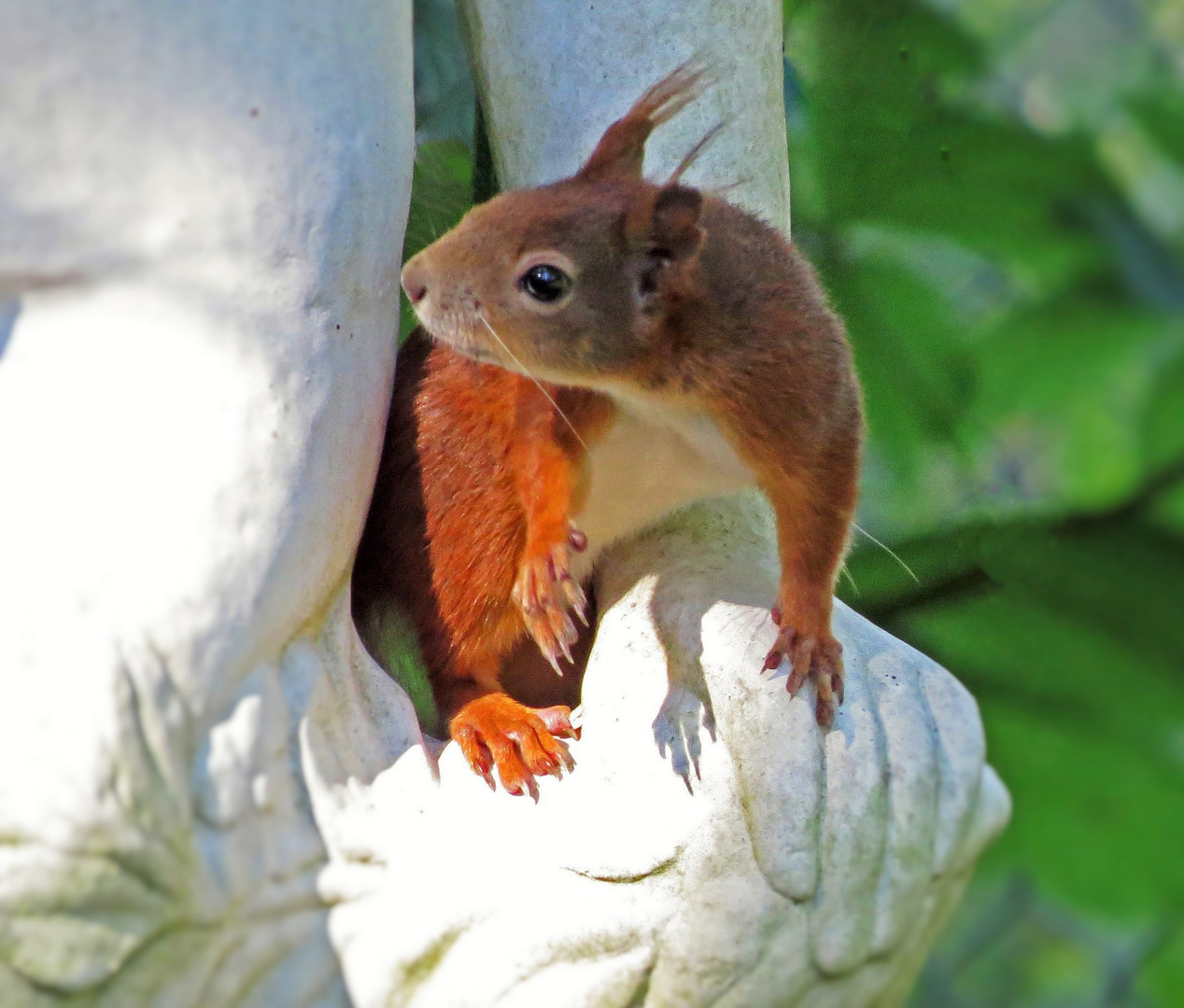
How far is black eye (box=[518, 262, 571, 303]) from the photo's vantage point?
883 millimetres

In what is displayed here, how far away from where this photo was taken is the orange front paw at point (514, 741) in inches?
30.9

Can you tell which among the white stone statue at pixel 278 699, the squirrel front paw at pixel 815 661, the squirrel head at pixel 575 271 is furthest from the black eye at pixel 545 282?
the squirrel front paw at pixel 815 661

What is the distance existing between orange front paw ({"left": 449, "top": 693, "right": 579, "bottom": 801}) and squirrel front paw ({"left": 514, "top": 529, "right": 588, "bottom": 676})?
33 millimetres

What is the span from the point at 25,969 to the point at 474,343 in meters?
0.44

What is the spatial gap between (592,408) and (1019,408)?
0.66 m

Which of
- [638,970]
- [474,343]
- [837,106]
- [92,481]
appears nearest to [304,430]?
[92,481]

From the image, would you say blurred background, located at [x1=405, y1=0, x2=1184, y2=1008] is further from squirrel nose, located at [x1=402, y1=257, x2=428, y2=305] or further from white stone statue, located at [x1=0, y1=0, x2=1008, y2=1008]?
white stone statue, located at [x1=0, y1=0, x2=1008, y2=1008]

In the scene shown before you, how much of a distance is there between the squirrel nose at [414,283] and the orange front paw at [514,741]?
260mm

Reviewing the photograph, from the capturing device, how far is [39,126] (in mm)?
662

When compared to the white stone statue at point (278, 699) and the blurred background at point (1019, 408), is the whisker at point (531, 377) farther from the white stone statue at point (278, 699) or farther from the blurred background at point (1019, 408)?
the blurred background at point (1019, 408)

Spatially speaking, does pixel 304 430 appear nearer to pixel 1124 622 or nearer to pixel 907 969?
pixel 907 969

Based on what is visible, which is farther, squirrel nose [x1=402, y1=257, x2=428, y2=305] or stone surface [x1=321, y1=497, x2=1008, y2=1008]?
squirrel nose [x1=402, y1=257, x2=428, y2=305]

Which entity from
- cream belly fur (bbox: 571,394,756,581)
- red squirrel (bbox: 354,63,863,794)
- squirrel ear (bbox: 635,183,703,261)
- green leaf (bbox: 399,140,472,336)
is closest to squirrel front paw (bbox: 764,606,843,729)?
red squirrel (bbox: 354,63,863,794)

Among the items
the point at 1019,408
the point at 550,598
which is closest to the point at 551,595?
the point at 550,598
